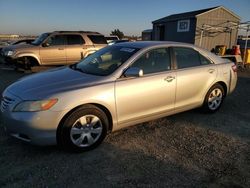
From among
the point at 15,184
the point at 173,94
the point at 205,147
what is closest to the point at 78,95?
the point at 15,184

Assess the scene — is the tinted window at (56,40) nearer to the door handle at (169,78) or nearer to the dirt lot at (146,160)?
the dirt lot at (146,160)

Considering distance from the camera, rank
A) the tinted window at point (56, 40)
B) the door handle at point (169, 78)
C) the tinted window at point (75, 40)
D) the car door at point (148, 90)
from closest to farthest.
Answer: the car door at point (148, 90) < the door handle at point (169, 78) < the tinted window at point (56, 40) < the tinted window at point (75, 40)

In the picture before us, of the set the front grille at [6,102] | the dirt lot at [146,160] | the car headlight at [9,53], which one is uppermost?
the car headlight at [9,53]

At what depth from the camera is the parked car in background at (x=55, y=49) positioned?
412 inches

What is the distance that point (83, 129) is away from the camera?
3.57 metres

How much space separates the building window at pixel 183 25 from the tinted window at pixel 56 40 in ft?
45.1

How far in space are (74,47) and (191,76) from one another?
7.71 meters

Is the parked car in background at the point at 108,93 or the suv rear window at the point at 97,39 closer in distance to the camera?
the parked car in background at the point at 108,93

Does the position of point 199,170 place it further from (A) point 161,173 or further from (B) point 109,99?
(B) point 109,99

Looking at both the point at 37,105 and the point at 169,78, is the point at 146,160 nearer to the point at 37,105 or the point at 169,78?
the point at 169,78

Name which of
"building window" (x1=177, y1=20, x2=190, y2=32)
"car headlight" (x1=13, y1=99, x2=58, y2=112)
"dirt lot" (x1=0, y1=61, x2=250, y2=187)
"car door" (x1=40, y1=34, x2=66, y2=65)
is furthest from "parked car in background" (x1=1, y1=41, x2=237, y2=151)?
"building window" (x1=177, y1=20, x2=190, y2=32)

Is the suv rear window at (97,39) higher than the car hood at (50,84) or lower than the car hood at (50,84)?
higher

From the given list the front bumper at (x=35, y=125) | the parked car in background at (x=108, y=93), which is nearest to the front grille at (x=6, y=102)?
the parked car in background at (x=108, y=93)

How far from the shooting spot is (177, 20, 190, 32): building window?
21614mm
